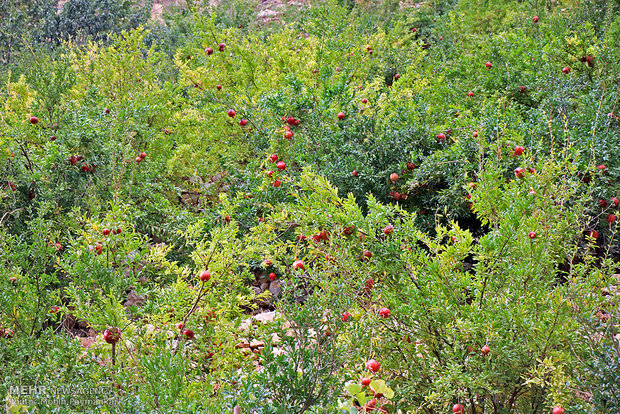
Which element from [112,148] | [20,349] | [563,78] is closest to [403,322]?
[20,349]

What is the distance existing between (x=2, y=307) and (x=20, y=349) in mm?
232

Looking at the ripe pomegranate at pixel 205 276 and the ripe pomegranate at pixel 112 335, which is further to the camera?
the ripe pomegranate at pixel 205 276

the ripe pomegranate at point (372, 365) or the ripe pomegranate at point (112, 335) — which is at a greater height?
the ripe pomegranate at point (112, 335)

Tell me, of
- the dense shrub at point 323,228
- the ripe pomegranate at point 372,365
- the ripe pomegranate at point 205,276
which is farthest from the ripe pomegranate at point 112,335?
the ripe pomegranate at point 372,365

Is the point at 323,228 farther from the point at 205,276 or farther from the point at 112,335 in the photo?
the point at 112,335

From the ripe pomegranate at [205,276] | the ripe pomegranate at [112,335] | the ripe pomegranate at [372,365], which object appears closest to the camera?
the ripe pomegranate at [372,365]

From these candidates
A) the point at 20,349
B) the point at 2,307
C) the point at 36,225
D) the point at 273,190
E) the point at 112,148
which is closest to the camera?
the point at 20,349

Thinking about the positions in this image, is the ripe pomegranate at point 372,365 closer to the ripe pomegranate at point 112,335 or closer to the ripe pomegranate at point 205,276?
the ripe pomegranate at point 205,276

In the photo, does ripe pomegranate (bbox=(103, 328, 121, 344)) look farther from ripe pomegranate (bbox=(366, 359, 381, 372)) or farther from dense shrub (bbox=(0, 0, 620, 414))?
ripe pomegranate (bbox=(366, 359, 381, 372))

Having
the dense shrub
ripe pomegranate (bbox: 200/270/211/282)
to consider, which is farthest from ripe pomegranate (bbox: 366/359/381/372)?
ripe pomegranate (bbox: 200/270/211/282)

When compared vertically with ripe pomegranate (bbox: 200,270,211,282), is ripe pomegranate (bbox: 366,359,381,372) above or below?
below

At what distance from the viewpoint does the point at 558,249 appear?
201 cm

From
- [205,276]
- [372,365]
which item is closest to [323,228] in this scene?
[205,276]

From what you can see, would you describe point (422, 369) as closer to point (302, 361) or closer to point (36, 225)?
point (302, 361)
